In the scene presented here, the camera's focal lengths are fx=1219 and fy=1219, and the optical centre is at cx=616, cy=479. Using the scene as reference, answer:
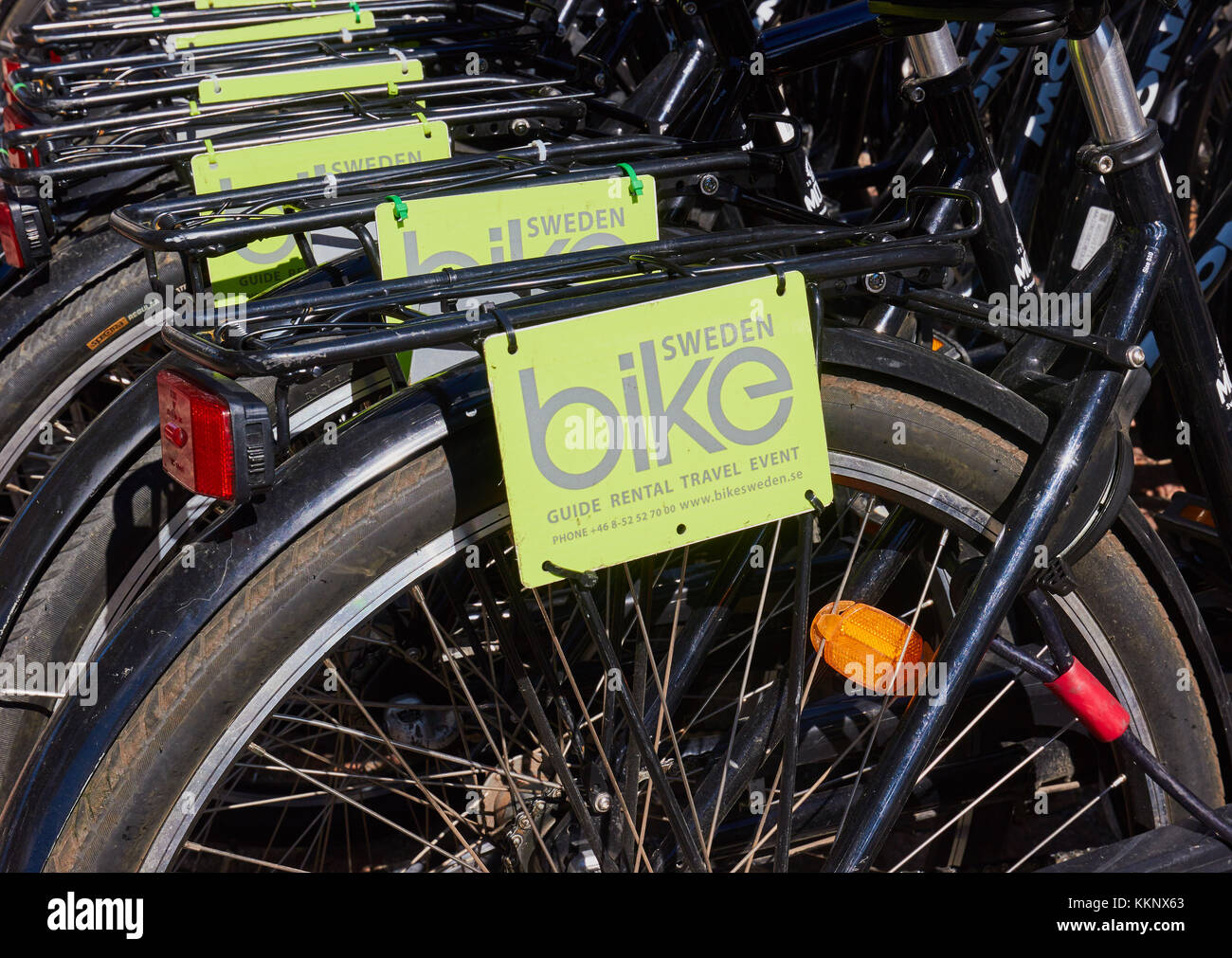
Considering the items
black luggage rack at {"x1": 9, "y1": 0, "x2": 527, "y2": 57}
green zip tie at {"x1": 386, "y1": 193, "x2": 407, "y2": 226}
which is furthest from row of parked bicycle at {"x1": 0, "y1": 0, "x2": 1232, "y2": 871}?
black luggage rack at {"x1": 9, "y1": 0, "x2": 527, "y2": 57}

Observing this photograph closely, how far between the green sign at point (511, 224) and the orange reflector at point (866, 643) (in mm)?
668

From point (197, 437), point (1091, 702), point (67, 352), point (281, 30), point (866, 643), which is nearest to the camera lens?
point (197, 437)

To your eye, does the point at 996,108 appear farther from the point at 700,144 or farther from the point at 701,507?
the point at 701,507

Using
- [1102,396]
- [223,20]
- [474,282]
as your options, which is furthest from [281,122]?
[1102,396]

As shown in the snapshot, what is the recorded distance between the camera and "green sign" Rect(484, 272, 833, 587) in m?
1.40

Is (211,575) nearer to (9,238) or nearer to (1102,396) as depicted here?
(1102,396)

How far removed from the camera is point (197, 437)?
1388 mm

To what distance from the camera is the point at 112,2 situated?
3965 mm

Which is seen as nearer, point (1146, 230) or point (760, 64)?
point (1146, 230)

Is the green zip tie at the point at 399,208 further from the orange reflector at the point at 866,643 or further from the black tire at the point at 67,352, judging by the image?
the black tire at the point at 67,352

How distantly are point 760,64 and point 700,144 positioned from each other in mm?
432

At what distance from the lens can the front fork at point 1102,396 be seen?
65.1 inches

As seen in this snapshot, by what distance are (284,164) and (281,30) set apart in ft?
3.83
